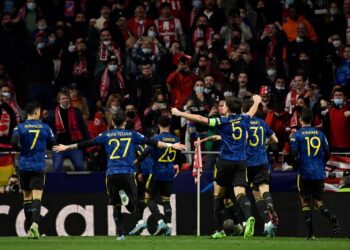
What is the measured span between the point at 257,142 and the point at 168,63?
715 cm

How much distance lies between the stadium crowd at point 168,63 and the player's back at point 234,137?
4.33m

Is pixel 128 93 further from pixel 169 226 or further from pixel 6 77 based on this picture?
pixel 169 226

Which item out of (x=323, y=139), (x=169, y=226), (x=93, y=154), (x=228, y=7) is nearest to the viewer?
(x=323, y=139)

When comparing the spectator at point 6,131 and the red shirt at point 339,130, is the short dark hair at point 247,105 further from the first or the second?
the spectator at point 6,131

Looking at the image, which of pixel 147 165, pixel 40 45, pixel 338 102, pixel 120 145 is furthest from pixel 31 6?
pixel 120 145

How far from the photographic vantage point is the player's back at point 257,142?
21922mm

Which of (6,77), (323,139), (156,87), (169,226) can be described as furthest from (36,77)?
(323,139)

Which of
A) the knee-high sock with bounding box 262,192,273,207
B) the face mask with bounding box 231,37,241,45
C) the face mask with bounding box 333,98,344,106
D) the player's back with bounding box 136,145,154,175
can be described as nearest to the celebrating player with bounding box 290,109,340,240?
the knee-high sock with bounding box 262,192,273,207

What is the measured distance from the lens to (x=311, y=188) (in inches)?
842

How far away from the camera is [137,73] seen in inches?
1131

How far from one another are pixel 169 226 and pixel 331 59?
6.61m

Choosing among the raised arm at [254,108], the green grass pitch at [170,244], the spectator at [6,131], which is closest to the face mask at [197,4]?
the spectator at [6,131]

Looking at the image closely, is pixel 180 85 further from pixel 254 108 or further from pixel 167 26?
pixel 254 108

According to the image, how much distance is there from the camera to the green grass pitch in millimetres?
18656
